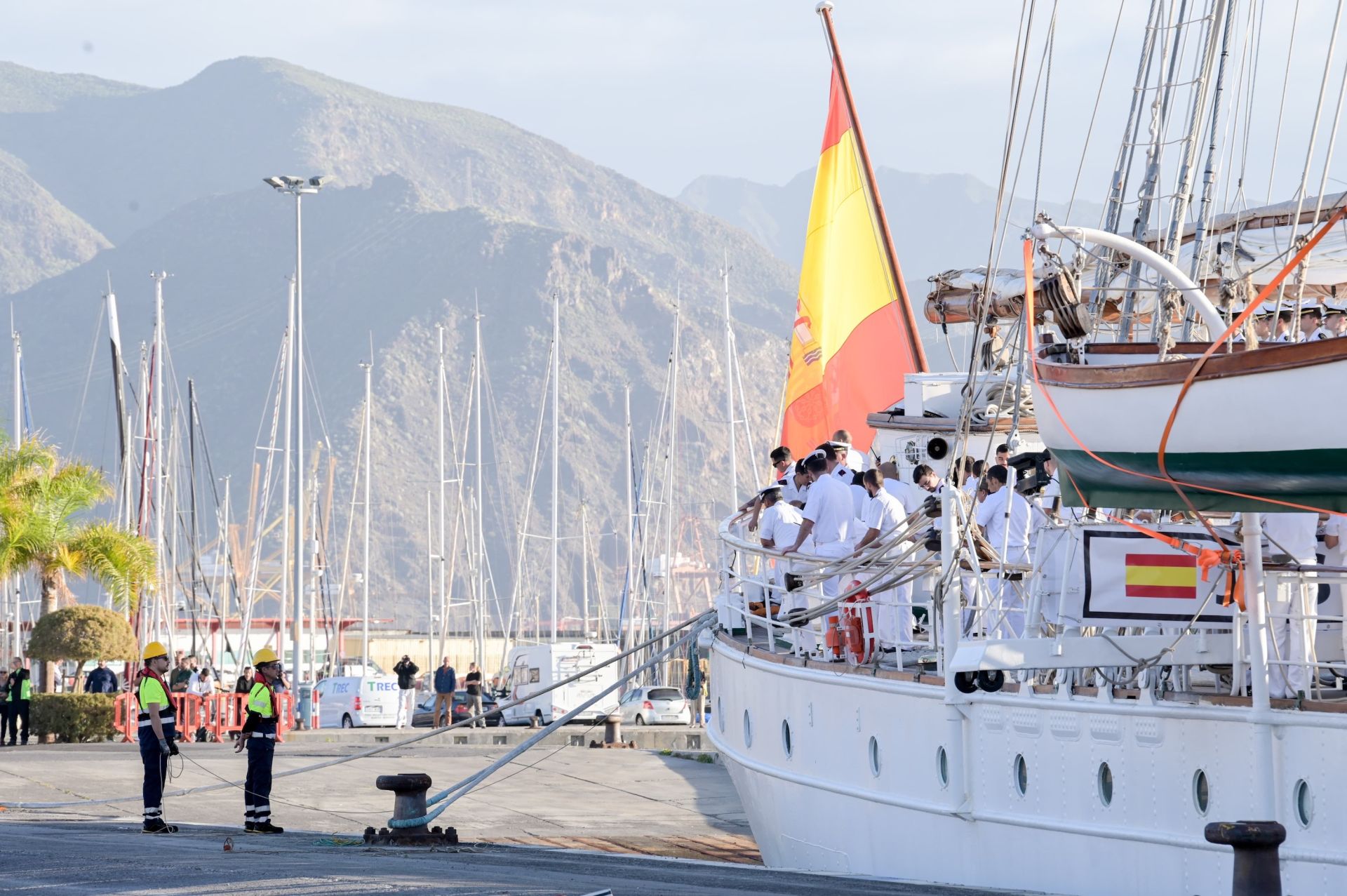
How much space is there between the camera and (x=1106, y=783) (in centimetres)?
1012

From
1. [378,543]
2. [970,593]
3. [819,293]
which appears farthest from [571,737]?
[378,543]

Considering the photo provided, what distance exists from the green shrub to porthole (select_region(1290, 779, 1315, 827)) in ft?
81.0

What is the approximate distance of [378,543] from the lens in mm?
189125

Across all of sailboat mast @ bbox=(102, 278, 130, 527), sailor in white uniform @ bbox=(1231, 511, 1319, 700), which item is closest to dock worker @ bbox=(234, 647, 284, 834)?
sailor in white uniform @ bbox=(1231, 511, 1319, 700)

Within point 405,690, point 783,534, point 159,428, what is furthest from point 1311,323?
point 159,428

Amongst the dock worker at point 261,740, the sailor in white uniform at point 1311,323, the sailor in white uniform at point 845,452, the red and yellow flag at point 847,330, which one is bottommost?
the dock worker at point 261,740

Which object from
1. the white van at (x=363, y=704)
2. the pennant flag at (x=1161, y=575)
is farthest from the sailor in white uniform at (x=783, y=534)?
the white van at (x=363, y=704)

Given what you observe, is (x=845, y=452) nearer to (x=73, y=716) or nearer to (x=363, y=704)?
(x=73, y=716)

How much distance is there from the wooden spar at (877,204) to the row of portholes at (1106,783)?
9.83m

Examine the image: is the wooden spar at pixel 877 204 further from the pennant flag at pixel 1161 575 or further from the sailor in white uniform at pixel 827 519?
the pennant flag at pixel 1161 575

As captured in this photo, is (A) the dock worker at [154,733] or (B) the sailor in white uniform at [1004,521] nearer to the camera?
(B) the sailor in white uniform at [1004,521]

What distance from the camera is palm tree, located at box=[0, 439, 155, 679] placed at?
31953mm

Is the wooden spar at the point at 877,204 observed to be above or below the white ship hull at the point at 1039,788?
above

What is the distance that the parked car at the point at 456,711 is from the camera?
4322cm
